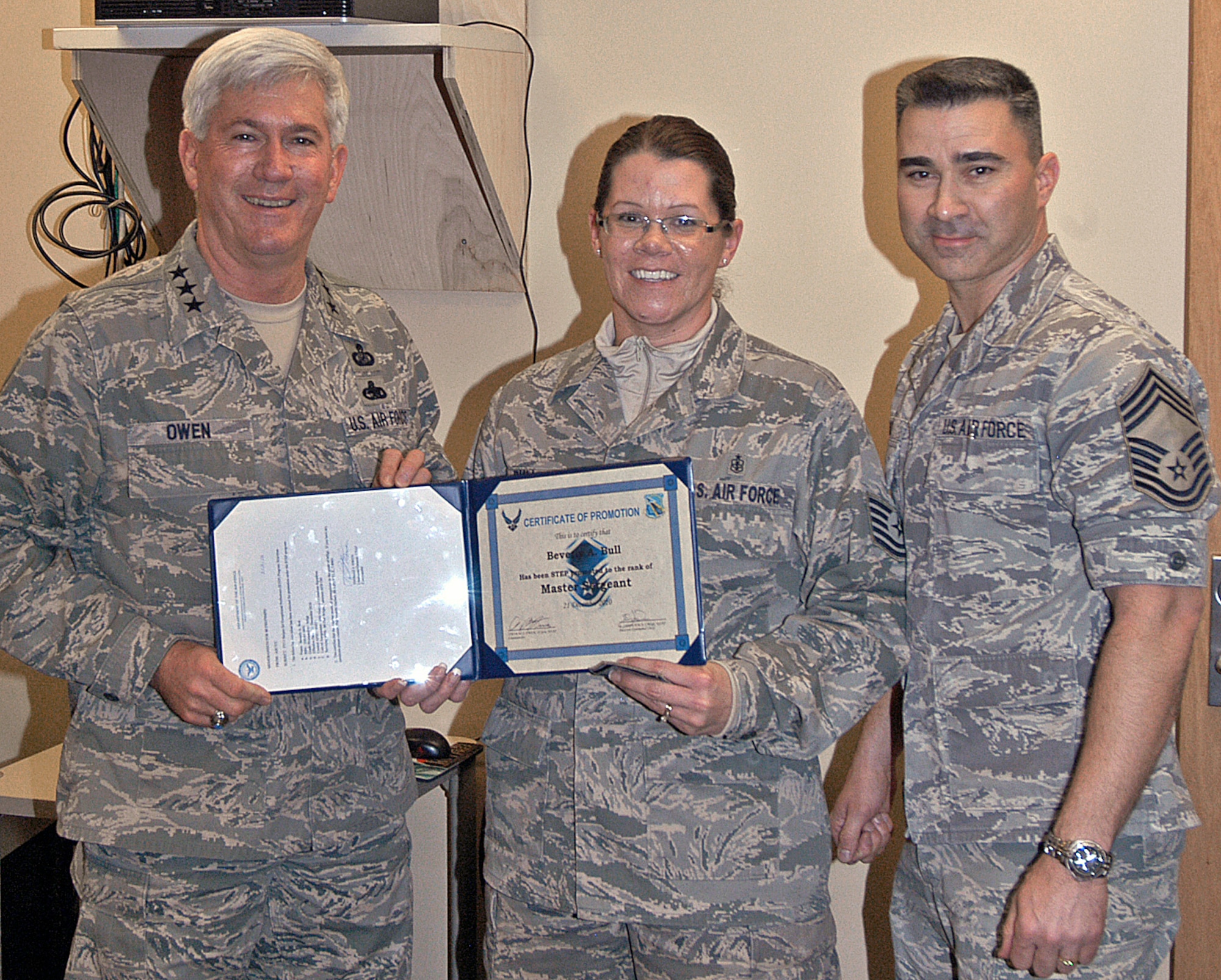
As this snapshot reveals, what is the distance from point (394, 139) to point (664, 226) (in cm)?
91

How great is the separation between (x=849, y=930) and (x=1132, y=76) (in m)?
1.81

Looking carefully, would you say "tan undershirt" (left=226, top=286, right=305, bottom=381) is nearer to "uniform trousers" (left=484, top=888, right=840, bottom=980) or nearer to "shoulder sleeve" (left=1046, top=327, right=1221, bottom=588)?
"uniform trousers" (left=484, top=888, right=840, bottom=980)

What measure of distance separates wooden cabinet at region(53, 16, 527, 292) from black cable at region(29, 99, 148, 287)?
11.7 inches

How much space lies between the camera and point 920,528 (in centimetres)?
156

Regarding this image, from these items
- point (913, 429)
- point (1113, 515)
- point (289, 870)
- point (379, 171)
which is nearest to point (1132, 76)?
point (913, 429)

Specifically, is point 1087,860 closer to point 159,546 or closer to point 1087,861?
point 1087,861

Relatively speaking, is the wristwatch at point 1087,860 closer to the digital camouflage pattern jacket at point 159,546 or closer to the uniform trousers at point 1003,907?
the uniform trousers at point 1003,907

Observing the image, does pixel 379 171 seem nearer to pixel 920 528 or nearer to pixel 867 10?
pixel 867 10

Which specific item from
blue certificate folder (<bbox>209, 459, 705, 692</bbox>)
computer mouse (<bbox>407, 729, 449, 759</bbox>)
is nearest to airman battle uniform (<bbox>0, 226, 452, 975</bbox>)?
blue certificate folder (<bbox>209, 459, 705, 692</bbox>)

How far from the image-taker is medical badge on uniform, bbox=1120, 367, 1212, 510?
4.31 feet

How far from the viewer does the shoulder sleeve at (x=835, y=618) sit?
1.46m

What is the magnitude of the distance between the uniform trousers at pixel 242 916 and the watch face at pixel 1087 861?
93cm
